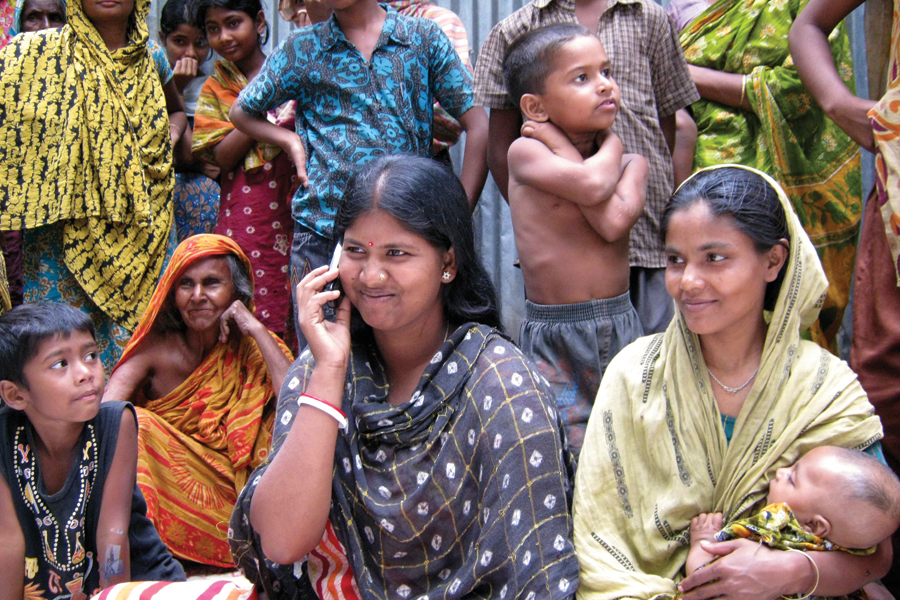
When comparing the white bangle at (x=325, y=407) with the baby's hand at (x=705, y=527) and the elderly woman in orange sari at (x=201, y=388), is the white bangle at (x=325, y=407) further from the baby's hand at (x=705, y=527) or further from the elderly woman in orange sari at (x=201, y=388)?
the elderly woman in orange sari at (x=201, y=388)

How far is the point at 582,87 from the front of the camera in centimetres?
280

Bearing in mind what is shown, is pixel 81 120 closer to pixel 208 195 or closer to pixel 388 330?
pixel 208 195

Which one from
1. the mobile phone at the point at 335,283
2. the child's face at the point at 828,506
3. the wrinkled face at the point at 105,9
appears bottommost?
the child's face at the point at 828,506

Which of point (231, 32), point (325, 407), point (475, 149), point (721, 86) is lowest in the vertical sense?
point (325, 407)

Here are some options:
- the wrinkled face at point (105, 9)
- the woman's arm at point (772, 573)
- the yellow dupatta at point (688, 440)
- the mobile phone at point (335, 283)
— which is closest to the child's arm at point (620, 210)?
the yellow dupatta at point (688, 440)

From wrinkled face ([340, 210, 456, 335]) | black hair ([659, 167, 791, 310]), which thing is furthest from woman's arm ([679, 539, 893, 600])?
wrinkled face ([340, 210, 456, 335])

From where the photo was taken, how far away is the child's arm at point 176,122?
4609mm

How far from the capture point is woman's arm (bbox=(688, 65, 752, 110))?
3.56m

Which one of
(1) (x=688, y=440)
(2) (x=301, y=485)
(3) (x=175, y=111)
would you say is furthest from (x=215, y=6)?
(1) (x=688, y=440)

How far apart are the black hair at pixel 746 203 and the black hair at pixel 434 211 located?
0.59m

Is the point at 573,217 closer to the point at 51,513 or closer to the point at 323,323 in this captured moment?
the point at 323,323

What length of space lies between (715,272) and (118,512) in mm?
2061

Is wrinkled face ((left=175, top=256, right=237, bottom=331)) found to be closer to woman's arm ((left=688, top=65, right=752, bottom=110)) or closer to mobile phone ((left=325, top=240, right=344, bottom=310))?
mobile phone ((left=325, top=240, right=344, bottom=310))

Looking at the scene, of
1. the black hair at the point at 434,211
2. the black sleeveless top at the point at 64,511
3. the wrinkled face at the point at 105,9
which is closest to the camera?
the black hair at the point at 434,211
